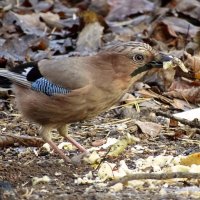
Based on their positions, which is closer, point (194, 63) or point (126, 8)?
point (194, 63)

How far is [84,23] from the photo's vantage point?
9148 mm

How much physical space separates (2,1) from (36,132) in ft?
15.2

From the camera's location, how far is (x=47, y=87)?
5.43m

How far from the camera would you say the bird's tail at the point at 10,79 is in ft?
18.3

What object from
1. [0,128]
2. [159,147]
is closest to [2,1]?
[0,128]

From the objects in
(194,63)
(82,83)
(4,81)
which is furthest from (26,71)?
(194,63)

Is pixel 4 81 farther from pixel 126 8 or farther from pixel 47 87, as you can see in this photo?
pixel 126 8

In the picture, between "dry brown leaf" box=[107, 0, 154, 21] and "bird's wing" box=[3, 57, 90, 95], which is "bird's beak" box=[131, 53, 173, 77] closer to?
"bird's wing" box=[3, 57, 90, 95]

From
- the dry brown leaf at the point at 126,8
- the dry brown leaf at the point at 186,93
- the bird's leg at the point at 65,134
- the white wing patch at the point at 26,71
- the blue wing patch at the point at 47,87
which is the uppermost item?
the dry brown leaf at the point at 126,8

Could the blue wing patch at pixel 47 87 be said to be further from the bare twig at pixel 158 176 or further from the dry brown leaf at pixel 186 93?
the dry brown leaf at pixel 186 93

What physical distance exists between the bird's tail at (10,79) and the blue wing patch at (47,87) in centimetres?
9

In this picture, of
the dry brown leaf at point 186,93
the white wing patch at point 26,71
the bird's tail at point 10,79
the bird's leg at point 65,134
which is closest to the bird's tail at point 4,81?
the bird's tail at point 10,79

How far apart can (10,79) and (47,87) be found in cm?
38

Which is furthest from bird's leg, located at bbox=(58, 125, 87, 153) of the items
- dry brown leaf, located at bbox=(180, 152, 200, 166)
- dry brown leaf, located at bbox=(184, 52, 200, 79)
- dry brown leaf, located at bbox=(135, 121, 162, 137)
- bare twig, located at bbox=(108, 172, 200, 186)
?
dry brown leaf, located at bbox=(184, 52, 200, 79)
